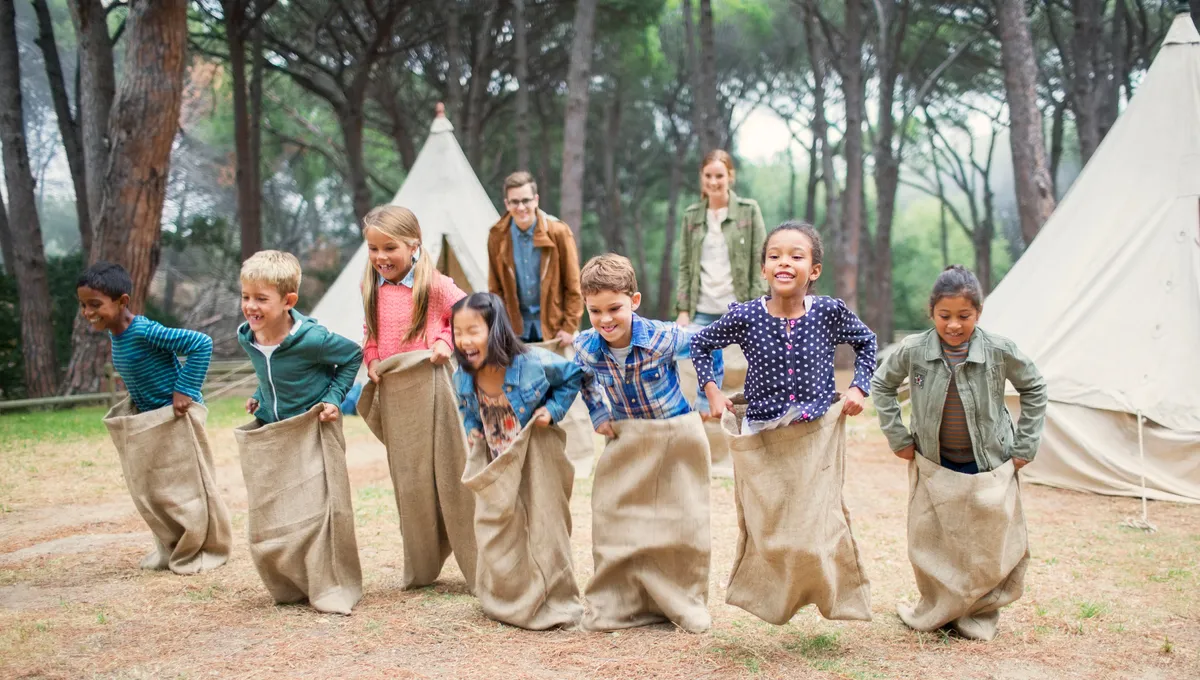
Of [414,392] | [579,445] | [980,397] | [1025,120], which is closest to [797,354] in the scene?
[980,397]

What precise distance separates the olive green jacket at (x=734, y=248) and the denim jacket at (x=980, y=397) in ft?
8.58

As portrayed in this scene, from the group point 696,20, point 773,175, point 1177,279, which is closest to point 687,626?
point 1177,279

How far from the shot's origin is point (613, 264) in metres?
3.20

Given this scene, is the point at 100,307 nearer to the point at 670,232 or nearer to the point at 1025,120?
the point at 1025,120

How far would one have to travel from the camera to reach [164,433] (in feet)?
13.6

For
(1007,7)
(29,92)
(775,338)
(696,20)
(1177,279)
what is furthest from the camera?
(29,92)

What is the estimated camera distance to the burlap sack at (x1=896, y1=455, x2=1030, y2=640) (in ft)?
10.1

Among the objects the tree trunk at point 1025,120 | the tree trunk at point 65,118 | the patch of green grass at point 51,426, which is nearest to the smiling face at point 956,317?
the patch of green grass at point 51,426

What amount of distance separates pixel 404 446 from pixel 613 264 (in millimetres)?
1182

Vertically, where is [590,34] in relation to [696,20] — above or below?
below

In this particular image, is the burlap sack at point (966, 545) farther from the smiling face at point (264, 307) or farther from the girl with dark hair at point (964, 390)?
the smiling face at point (264, 307)

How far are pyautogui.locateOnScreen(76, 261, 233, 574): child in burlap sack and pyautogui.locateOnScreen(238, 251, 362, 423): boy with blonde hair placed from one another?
0.54 m

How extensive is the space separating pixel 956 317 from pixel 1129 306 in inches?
138

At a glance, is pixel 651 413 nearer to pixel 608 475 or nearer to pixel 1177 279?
pixel 608 475
